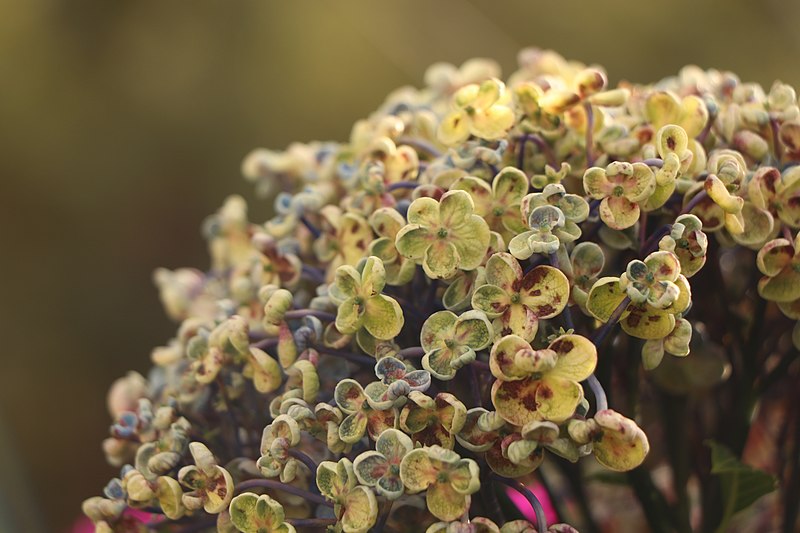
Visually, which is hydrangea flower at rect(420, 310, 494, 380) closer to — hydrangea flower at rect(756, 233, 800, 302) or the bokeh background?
hydrangea flower at rect(756, 233, 800, 302)

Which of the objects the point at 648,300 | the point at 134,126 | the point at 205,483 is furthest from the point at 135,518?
the point at 134,126

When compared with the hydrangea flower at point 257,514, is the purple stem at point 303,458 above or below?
above

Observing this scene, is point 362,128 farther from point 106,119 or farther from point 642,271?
point 106,119

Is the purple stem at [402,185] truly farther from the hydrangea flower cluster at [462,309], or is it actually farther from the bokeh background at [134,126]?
the bokeh background at [134,126]

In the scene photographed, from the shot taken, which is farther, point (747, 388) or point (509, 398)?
point (747, 388)

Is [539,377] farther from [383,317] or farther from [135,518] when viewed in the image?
[135,518]

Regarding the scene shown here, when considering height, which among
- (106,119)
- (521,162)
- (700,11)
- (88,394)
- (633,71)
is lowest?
(88,394)

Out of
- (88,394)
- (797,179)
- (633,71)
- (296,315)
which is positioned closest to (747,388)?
(797,179)

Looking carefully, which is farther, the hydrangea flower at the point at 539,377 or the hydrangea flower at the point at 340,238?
the hydrangea flower at the point at 340,238

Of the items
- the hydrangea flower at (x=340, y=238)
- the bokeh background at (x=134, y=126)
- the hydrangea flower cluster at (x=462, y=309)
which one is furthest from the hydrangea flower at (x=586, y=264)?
the bokeh background at (x=134, y=126)
